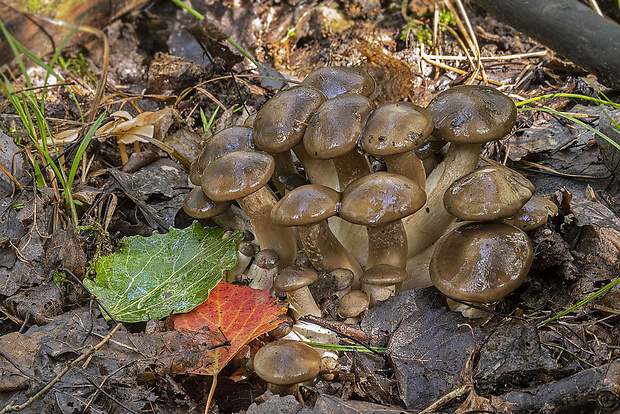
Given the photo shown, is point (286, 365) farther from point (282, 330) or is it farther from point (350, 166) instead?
point (350, 166)

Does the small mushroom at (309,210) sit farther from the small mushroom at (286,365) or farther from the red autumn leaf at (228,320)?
the small mushroom at (286,365)

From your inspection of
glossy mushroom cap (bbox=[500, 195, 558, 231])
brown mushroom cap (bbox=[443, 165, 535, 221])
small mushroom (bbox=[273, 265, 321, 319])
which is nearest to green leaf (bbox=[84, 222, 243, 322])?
small mushroom (bbox=[273, 265, 321, 319])

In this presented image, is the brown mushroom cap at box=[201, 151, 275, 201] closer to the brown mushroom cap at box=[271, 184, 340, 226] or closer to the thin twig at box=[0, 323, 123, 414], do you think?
the brown mushroom cap at box=[271, 184, 340, 226]

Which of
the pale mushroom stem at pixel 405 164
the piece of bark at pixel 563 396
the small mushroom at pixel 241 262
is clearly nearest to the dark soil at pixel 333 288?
the piece of bark at pixel 563 396

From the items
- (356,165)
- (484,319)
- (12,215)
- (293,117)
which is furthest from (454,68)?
(12,215)

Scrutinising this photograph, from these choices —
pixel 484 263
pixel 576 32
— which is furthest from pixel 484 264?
pixel 576 32
